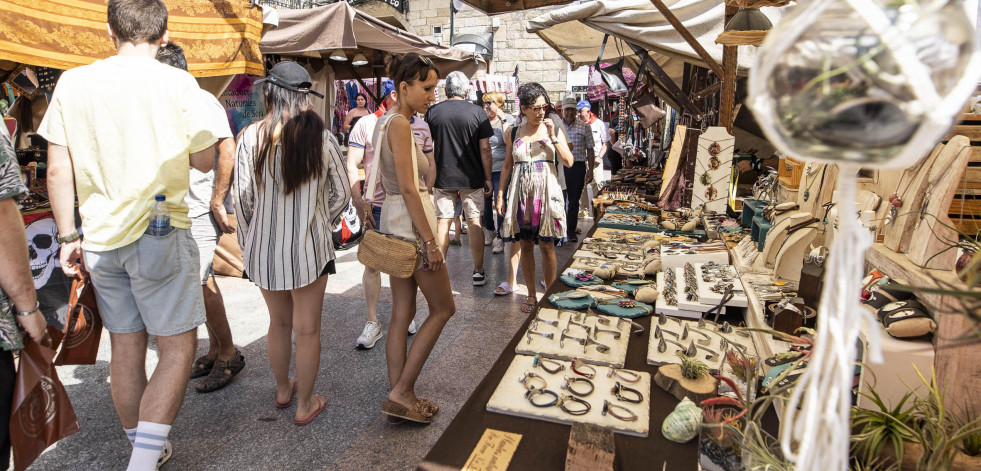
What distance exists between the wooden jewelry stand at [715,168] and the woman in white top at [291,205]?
3096 millimetres

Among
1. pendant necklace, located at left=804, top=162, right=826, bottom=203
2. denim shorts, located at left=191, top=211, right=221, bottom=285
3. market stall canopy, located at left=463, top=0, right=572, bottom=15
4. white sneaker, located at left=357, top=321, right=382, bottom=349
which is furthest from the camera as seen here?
market stall canopy, located at left=463, top=0, right=572, bottom=15

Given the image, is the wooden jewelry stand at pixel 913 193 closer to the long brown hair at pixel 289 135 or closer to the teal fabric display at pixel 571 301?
the teal fabric display at pixel 571 301

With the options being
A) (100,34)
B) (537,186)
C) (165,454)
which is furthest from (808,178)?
(100,34)

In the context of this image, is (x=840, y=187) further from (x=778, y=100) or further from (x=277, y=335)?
(x=277, y=335)

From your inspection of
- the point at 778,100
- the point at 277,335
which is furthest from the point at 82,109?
the point at 778,100

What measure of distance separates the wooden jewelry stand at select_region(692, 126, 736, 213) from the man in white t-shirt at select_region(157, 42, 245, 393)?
3475 millimetres

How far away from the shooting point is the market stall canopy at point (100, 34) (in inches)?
114

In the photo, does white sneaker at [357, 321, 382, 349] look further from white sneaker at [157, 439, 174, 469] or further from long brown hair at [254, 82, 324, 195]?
long brown hair at [254, 82, 324, 195]

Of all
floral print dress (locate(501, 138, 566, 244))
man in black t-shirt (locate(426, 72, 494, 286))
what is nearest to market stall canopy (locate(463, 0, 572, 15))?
man in black t-shirt (locate(426, 72, 494, 286))

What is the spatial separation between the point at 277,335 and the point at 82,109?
1.23 m

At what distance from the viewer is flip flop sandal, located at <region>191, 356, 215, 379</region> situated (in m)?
3.06

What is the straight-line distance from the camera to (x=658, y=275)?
9.89ft

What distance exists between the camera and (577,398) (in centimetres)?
171

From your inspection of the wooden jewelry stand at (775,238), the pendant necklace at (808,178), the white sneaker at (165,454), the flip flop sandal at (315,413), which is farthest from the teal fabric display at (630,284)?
the white sneaker at (165,454)
